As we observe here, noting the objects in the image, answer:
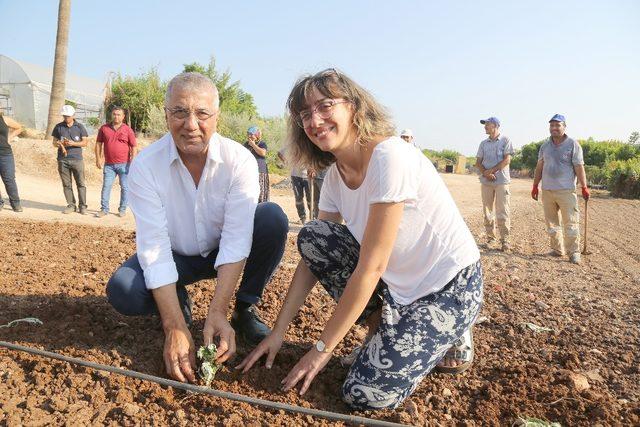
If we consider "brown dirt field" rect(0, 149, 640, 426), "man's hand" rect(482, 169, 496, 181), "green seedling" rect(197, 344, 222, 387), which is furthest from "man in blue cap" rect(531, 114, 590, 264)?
"green seedling" rect(197, 344, 222, 387)

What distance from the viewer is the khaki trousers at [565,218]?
6105 mm

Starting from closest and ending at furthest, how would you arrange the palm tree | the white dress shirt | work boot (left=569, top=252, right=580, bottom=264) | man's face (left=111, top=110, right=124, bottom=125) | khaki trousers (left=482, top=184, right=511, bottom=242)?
the white dress shirt < work boot (left=569, top=252, right=580, bottom=264) < khaki trousers (left=482, top=184, right=511, bottom=242) < man's face (left=111, top=110, right=124, bottom=125) < the palm tree

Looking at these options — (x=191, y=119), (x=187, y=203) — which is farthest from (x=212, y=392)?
(x=191, y=119)

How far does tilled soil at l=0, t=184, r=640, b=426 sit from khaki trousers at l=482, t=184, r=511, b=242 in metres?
2.10

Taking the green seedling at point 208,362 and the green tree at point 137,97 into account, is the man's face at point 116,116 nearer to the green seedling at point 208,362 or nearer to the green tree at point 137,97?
the green seedling at point 208,362

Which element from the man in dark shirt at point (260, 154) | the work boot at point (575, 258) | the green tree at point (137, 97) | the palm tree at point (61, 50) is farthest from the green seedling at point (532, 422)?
the green tree at point (137, 97)

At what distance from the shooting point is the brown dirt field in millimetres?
1911

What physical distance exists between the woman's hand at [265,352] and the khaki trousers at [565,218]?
514cm

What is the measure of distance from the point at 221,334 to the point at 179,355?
0.19m

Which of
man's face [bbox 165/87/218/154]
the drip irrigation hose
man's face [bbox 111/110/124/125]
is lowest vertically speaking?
the drip irrigation hose

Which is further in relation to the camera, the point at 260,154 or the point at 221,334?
the point at 260,154

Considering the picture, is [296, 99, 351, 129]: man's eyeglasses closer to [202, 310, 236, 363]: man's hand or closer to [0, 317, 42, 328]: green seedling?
[202, 310, 236, 363]: man's hand

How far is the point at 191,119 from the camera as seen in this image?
217 centimetres

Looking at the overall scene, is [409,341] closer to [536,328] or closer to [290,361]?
[290,361]
